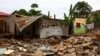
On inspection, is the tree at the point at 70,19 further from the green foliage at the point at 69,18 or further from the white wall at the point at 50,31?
the white wall at the point at 50,31

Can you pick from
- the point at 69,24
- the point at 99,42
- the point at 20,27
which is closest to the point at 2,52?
the point at 99,42

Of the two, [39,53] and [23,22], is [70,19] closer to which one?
[23,22]

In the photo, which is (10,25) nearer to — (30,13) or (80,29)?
(80,29)

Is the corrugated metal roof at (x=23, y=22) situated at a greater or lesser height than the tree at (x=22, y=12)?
lesser

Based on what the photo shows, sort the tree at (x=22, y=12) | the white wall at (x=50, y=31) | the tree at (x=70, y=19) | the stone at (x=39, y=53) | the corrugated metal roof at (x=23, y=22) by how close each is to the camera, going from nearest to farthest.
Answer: the stone at (x=39, y=53) < the corrugated metal roof at (x=23, y=22) < the white wall at (x=50, y=31) < the tree at (x=70, y=19) < the tree at (x=22, y=12)

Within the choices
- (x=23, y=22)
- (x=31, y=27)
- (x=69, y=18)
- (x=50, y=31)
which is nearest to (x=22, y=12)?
(x=69, y=18)

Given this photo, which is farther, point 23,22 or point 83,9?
point 83,9

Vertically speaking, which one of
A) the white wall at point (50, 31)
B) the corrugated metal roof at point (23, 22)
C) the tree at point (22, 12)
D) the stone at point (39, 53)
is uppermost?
the tree at point (22, 12)

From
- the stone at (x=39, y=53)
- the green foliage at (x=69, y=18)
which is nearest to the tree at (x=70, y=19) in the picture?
the green foliage at (x=69, y=18)

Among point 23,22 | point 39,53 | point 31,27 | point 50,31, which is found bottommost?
point 39,53

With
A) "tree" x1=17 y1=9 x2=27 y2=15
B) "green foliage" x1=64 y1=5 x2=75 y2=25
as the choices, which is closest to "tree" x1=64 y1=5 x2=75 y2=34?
"green foliage" x1=64 y1=5 x2=75 y2=25

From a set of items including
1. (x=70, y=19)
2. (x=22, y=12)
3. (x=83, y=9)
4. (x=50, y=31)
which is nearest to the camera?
(x=50, y=31)

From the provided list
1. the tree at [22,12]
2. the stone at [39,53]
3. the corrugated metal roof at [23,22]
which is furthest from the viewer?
the tree at [22,12]

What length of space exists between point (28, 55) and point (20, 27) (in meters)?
6.83
